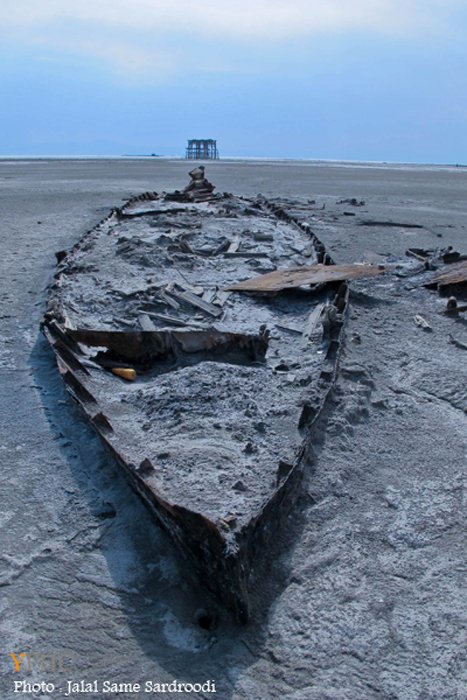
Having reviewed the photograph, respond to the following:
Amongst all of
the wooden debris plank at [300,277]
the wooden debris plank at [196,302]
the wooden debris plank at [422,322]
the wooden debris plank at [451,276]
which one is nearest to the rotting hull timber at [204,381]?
the wooden debris plank at [196,302]

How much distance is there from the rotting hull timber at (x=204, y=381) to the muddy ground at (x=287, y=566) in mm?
212

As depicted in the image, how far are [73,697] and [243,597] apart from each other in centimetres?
83

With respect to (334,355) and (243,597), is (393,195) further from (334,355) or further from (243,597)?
(243,597)

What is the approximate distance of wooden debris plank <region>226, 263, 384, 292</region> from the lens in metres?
8.87

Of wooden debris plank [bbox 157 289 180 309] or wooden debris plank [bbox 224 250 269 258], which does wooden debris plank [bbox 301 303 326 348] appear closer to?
wooden debris plank [bbox 157 289 180 309]

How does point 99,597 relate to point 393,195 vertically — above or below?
below

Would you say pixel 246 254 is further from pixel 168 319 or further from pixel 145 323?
pixel 145 323

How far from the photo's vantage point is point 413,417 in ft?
17.3

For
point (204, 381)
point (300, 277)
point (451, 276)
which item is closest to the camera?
point (204, 381)

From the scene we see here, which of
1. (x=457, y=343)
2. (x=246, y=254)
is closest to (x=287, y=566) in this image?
(x=457, y=343)

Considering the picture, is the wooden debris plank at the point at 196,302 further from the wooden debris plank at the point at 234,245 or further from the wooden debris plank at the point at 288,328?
the wooden debris plank at the point at 234,245

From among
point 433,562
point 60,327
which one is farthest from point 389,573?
point 60,327

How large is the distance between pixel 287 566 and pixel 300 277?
625 cm

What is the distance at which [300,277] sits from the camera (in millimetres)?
9234
